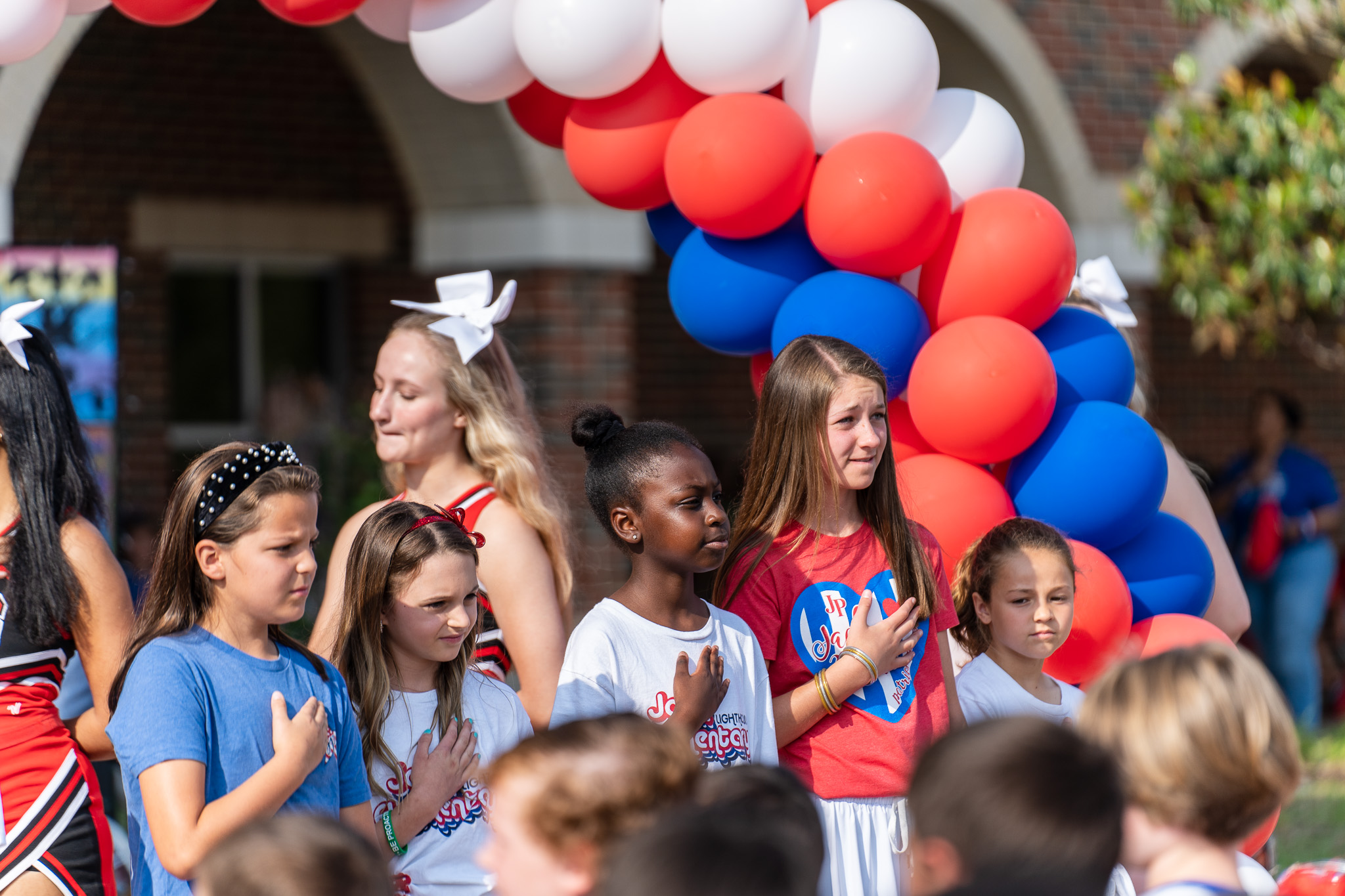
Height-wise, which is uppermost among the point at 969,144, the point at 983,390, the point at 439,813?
the point at 969,144

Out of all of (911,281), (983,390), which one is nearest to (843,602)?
(983,390)

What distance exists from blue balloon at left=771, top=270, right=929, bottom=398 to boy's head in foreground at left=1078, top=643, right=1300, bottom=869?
60.4 inches

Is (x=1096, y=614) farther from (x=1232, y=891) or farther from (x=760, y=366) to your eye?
(x=1232, y=891)

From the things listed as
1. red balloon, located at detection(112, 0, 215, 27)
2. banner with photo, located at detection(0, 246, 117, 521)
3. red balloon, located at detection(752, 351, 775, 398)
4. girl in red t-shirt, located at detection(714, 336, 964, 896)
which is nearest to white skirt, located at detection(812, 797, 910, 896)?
girl in red t-shirt, located at detection(714, 336, 964, 896)

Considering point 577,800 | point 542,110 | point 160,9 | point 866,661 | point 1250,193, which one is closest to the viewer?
point 577,800

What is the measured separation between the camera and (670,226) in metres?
3.74

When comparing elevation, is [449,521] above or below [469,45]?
below

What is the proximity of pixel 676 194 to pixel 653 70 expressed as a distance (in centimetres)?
35

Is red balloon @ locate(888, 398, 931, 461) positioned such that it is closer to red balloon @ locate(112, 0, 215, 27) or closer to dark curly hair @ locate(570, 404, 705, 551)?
dark curly hair @ locate(570, 404, 705, 551)

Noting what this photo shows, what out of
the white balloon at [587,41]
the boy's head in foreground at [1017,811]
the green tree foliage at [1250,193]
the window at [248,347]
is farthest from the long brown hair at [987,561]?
the window at [248,347]

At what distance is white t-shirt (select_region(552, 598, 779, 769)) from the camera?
8.39 ft

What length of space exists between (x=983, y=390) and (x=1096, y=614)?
1.83ft

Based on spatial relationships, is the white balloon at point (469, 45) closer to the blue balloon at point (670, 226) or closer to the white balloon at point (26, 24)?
the blue balloon at point (670, 226)

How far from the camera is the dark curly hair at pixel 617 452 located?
2.72 meters
